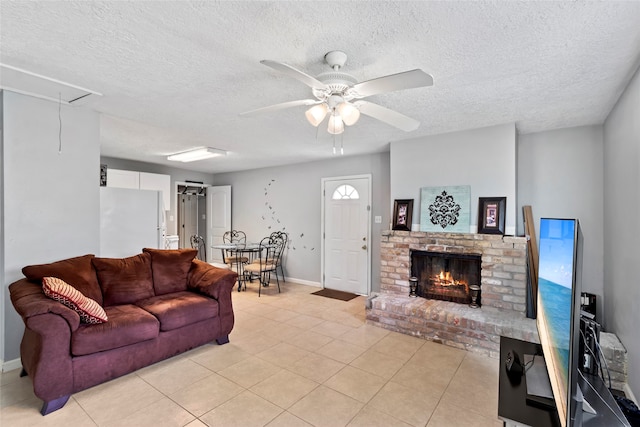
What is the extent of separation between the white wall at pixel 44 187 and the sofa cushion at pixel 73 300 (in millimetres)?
729

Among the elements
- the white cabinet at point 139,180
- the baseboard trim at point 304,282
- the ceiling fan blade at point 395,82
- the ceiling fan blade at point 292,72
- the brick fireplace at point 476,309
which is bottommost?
the baseboard trim at point 304,282

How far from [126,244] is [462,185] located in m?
4.20

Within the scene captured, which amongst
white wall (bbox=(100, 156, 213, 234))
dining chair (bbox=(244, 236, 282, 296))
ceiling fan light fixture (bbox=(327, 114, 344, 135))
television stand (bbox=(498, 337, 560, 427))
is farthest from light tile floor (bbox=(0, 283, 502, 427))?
white wall (bbox=(100, 156, 213, 234))

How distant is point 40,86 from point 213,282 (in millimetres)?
2217

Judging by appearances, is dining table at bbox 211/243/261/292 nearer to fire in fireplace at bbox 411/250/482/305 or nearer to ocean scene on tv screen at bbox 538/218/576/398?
fire in fireplace at bbox 411/250/482/305

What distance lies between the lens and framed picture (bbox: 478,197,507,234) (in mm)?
3406

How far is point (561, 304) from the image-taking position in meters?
1.11

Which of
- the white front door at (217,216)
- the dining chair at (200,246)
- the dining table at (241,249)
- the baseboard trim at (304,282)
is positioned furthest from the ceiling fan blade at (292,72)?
the dining chair at (200,246)

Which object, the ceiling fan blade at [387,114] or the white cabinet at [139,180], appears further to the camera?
the white cabinet at [139,180]

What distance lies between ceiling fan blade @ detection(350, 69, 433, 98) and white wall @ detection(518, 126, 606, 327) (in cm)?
282

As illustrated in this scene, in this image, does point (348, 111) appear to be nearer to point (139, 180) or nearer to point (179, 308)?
point (179, 308)

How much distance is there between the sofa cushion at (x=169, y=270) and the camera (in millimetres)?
3275

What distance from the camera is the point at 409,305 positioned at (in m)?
3.54

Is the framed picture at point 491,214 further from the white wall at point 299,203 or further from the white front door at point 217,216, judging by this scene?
the white front door at point 217,216
